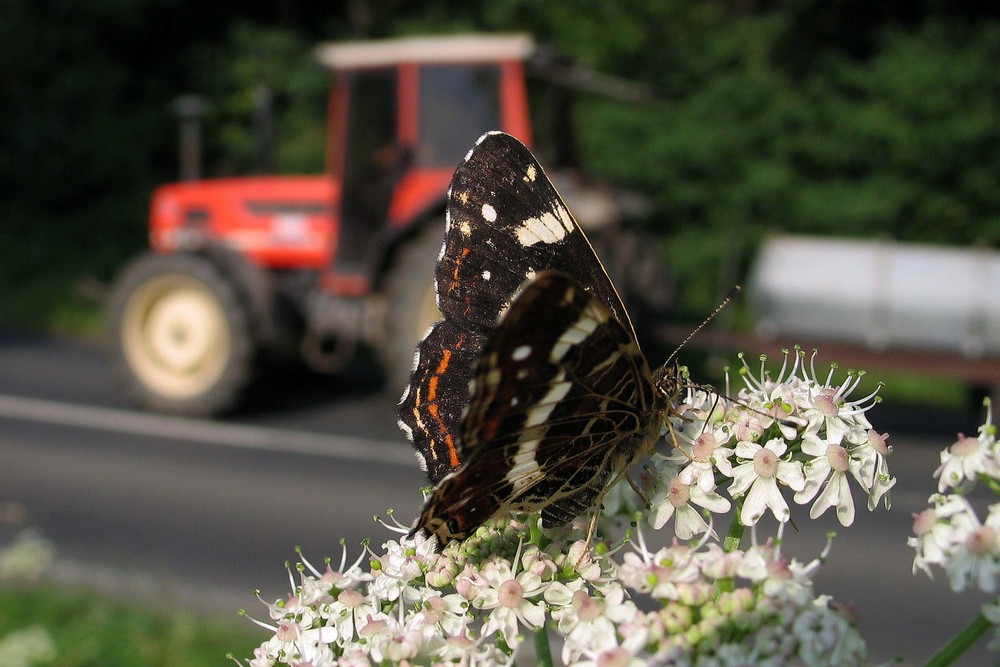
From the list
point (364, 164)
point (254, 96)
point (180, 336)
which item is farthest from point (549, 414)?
point (254, 96)

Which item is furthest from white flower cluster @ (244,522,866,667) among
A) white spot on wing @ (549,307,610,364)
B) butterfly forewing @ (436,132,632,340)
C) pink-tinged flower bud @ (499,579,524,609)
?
butterfly forewing @ (436,132,632,340)

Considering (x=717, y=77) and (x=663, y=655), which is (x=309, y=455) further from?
(x=717, y=77)

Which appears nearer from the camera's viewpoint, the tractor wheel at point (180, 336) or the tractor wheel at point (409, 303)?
the tractor wheel at point (409, 303)

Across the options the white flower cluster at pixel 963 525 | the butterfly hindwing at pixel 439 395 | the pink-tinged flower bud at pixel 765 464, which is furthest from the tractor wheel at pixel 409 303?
the white flower cluster at pixel 963 525

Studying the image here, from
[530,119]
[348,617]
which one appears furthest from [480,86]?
[348,617]

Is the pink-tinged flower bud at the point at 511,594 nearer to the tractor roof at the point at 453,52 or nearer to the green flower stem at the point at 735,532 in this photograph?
the green flower stem at the point at 735,532

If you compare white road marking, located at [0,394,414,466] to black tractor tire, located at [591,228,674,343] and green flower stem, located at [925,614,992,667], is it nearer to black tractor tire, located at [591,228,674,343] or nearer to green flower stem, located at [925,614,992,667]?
black tractor tire, located at [591,228,674,343]
